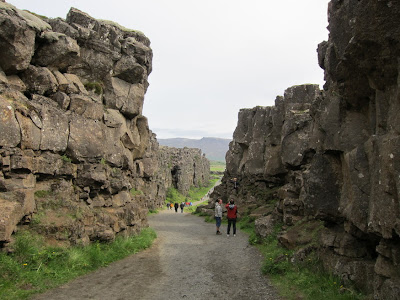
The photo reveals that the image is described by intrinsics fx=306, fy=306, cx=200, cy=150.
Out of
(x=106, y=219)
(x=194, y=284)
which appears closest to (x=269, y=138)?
(x=106, y=219)

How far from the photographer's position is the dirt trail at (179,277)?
1124 centimetres

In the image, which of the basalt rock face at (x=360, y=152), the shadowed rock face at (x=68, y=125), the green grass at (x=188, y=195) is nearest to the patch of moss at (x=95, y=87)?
the shadowed rock face at (x=68, y=125)

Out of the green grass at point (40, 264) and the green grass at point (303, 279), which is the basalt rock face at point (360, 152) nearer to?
the green grass at point (303, 279)

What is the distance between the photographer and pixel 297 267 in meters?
12.7

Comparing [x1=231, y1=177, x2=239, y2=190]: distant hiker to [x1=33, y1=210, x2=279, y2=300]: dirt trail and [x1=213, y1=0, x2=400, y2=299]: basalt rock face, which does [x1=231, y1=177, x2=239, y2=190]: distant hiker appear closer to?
[x1=33, y1=210, x2=279, y2=300]: dirt trail

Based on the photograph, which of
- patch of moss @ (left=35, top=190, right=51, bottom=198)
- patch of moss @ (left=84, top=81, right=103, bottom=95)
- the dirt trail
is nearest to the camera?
the dirt trail

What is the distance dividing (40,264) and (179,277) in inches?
225

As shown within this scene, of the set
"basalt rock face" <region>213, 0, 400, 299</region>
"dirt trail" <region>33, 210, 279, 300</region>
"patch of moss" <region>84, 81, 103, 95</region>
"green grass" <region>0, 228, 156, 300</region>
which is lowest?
"dirt trail" <region>33, 210, 279, 300</region>

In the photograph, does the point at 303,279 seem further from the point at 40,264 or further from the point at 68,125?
the point at 68,125

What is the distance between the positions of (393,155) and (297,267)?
698 cm

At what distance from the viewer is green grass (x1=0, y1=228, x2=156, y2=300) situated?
35.2 ft

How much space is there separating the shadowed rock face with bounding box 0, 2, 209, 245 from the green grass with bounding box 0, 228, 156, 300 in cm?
67

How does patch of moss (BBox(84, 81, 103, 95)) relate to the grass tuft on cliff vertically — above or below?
above

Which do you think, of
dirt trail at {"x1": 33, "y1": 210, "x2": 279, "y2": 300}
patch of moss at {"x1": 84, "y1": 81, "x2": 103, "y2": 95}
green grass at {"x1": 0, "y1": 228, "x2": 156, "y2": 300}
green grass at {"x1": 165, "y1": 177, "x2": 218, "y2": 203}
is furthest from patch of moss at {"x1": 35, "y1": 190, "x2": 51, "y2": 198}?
green grass at {"x1": 165, "y1": 177, "x2": 218, "y2": 203}
